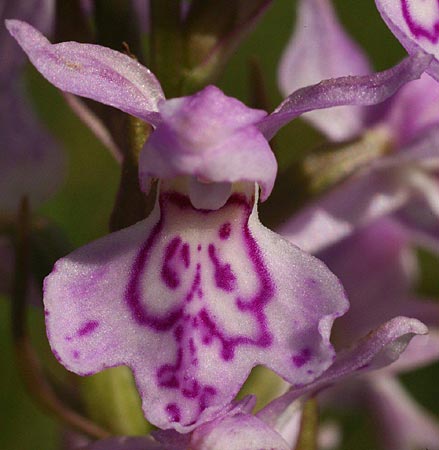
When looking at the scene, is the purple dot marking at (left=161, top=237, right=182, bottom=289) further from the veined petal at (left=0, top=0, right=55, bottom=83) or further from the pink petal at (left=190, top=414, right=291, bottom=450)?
the veined petal at (left=0, top=0, right=55, bottom=83)

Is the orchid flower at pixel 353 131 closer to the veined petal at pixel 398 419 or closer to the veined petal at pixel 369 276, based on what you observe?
the veined petal at pixel 369 276

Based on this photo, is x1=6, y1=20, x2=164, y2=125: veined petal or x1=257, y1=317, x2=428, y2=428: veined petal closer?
x1=6, y1=20, x2=164, y2=125: veined petal

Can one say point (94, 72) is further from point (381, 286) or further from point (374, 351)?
point (381, 286)

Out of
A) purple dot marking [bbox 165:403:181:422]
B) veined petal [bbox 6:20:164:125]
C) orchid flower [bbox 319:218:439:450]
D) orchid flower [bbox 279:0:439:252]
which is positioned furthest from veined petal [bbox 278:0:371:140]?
purple dot marking [bbox 165:403:181:422]

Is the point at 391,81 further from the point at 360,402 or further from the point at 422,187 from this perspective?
the point at 360,402

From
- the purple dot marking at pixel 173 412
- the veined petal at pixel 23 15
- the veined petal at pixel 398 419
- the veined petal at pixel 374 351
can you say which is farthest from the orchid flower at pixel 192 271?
the veined petal at pixel 398 419

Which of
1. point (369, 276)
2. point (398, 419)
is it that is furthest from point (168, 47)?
point (398, 419)

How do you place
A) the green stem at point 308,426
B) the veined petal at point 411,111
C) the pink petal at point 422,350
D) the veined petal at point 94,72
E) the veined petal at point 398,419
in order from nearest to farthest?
1. the veined petal at point 94,72
2. the green stem at point 308,426
3. the veined petal at point 411,111
4. the pink petal at point 422,350
5. the veined petal at point 398,419

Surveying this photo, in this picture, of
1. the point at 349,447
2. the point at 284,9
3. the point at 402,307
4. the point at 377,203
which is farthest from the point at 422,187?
the point at 284,9
